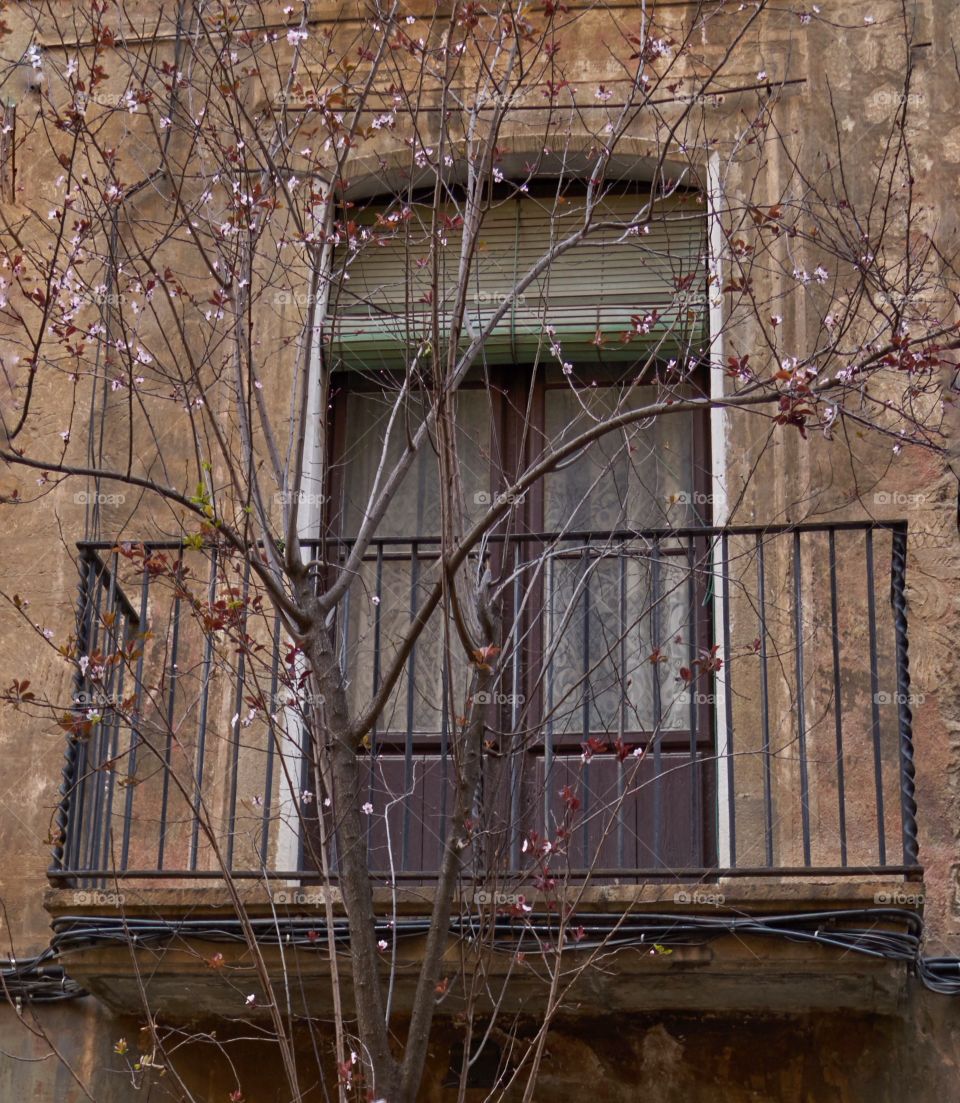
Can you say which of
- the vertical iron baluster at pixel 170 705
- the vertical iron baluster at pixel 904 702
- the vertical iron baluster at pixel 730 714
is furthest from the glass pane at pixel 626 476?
the vertical iron baluster at pixel 170 705

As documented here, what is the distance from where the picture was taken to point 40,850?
7301 mm

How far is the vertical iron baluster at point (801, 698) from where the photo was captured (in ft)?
21.3

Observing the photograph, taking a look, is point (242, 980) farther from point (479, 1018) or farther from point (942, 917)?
point (942, 917)

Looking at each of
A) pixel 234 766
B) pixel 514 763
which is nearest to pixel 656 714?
pixel 514 763

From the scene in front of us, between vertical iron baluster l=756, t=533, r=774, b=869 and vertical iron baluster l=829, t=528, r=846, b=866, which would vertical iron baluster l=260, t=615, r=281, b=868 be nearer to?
vertical iron baluster l=756, t=533, r=774, b=869

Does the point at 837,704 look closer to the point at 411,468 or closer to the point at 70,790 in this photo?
the point at 411,468

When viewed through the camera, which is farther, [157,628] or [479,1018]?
[157,628]

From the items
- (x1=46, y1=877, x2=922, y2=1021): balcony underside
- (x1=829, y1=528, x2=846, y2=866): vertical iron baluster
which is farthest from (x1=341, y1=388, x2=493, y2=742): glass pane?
(x1=829, y1=528, x2=846, y2=866): vertical iron baluster

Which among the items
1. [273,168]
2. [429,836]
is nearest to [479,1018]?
[429,836]

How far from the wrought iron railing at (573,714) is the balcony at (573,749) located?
0.04 ft

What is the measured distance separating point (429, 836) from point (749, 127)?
2.97 metres

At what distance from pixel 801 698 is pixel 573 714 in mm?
842

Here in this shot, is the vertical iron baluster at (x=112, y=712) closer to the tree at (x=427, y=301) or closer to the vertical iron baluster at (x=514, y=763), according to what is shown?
the tree at (x=427, y=301)

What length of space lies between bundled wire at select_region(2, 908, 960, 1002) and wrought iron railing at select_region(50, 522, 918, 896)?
6.6 inches
